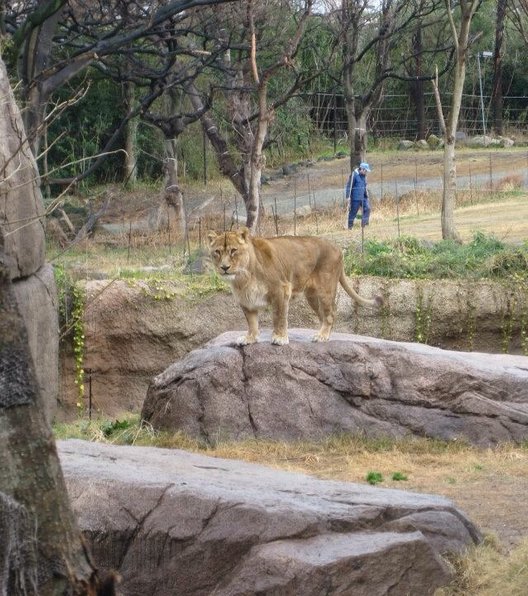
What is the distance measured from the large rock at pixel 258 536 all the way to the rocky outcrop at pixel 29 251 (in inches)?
175

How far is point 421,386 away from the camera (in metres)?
11.7

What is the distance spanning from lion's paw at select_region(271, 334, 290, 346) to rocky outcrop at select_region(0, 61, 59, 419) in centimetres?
245

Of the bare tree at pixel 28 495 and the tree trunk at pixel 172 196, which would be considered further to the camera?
the tree trunk at pixel 172 196

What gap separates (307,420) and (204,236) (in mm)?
12650

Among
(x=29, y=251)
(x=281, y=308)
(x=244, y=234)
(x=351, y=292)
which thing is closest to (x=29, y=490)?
(x=244, y=234)

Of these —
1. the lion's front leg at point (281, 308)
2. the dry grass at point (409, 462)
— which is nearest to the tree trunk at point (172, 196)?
the dry grass at point (409, 462)

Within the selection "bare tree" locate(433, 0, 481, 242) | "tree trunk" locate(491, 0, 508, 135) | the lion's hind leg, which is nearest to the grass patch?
the lion's hind leg

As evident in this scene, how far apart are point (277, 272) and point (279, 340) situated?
0.78 meters

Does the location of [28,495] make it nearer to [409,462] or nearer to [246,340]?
[409,462]

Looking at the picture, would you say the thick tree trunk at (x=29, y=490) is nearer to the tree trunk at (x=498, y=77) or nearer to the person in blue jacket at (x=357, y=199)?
the person in blue jacket at (x=357, y=199)

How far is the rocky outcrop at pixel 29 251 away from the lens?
11562 mm

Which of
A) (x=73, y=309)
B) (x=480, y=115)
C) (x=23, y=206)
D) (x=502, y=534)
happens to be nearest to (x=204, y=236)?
(x=73, y=309)

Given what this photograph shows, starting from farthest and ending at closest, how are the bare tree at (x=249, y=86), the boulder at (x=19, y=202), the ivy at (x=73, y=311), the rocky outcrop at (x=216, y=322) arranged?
1. the bare tree at (x=249, y=86)
2. the rocky outcrop at (x=216, y=322)
3. the ivy at (x=73, y=311)
4. the boulder at (x=19, y=202)

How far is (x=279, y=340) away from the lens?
11.7m
